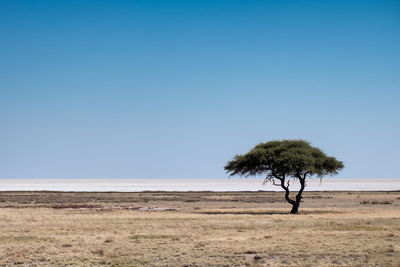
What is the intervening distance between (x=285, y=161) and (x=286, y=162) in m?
0.15

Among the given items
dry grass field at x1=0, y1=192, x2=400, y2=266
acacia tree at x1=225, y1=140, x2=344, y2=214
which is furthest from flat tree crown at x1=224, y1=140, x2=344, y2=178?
dry grass field at x1=0, y1=192, x2=400, y2=266

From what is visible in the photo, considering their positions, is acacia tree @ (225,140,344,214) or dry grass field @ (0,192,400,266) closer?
dry grass field @ (0,192,400,266)

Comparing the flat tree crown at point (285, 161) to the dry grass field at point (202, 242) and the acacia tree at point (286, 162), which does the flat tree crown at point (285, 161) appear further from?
the dry grass field at point (202, 242)

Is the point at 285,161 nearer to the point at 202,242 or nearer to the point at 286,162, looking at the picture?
the point at 286,162

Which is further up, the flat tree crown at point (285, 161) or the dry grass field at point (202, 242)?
the flat tree crown at point (285, 161)

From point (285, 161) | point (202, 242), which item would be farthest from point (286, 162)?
point (202, 242)

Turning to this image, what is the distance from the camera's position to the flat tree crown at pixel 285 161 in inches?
1897

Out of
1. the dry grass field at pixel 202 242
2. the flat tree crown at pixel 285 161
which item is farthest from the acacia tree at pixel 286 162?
the dry grass field at pixel 202 242

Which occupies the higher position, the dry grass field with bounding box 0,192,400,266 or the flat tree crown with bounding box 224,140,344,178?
the flat tree crown with bounding box 224,140,344,178

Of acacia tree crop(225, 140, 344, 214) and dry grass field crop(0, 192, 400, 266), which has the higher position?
acacia tree crop(225, 140, 344, 214)

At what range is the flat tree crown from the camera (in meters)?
48.2

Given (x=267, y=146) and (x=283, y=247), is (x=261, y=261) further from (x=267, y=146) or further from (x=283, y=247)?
(x=267, y=146)

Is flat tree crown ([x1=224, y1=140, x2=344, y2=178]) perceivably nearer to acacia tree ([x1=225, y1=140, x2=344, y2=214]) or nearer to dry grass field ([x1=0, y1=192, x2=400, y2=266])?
acacia tree ([x1=225, y1=140, x2=344, y2=214])

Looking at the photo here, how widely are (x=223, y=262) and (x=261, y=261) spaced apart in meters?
1.61
